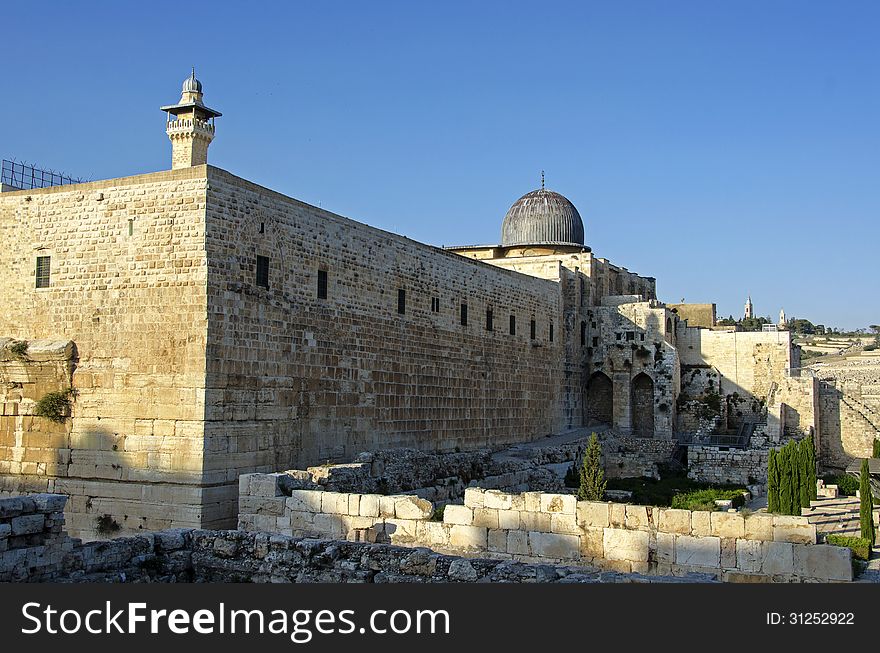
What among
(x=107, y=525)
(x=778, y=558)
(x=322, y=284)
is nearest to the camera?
(x=778, y=558)

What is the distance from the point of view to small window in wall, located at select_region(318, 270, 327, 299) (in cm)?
1625

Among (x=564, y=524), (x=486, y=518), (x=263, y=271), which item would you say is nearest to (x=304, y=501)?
(x=486, y=518)

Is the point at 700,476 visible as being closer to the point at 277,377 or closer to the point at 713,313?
the point at 713,313

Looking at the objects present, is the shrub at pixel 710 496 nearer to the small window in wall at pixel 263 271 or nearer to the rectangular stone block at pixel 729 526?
the rectangular stone block at pixel 729 526

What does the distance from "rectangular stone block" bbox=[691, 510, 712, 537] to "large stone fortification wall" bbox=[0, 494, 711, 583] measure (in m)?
1.58

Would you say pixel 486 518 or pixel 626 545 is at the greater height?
pixel 486 518

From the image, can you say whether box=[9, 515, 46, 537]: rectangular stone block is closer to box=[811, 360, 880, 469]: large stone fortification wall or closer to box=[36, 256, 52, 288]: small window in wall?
box=[36, 256, 52, 288]: small window in wall

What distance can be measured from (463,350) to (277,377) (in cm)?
761

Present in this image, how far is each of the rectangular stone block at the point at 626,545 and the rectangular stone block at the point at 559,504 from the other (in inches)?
23.7

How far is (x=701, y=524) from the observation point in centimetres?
941

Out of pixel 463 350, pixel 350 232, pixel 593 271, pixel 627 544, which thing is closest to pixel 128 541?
pixel 627 544

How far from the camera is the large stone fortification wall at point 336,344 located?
13812 millimetres

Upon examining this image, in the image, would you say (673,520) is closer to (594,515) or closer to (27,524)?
(594,515)

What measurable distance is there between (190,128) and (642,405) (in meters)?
17.9
